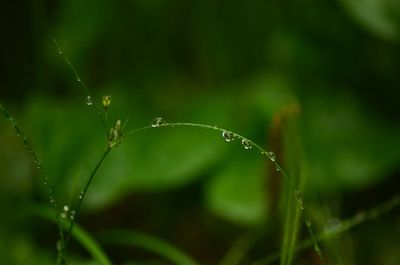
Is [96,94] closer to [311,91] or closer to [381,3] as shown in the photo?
[311,91]

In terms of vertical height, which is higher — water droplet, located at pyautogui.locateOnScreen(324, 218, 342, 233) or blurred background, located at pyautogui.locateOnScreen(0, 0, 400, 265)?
blurred background, located at pyautogui.locateOnScreen(0, 0, 400, 265)

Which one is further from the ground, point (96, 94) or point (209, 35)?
point (209, 35)

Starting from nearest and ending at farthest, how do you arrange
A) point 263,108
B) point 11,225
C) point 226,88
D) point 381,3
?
point 11,225, point 381,3, point 263,108, point 226,88

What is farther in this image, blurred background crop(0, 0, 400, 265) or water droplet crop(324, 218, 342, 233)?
blurred background crop(0, 0, 400, 265)

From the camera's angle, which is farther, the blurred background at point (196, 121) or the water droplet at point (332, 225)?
the blurred background at point (196, 121)

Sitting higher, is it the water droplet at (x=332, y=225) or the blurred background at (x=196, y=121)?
the blurred background at (x=196, y=121)

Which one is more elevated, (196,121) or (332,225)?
(196,121)

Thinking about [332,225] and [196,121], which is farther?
[196,121]

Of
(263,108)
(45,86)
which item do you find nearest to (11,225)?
(45,86)
